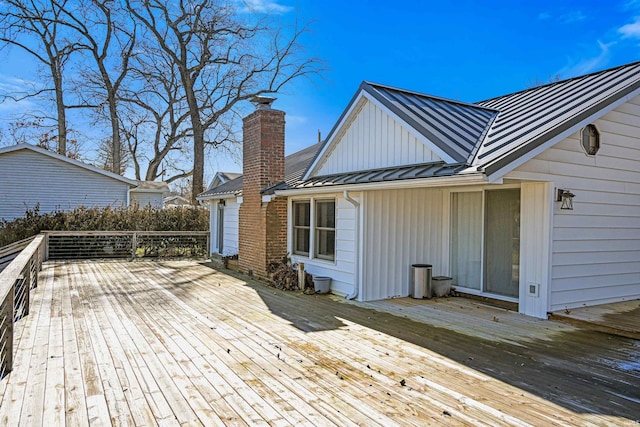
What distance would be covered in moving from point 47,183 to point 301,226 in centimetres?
1332

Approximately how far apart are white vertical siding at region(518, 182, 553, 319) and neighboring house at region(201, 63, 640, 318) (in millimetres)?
15

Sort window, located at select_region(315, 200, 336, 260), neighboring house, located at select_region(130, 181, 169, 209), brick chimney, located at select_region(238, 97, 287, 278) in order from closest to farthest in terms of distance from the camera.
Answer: window, located at select_region(315, 200, 336, 260), brick chimney, located at select_region(238, 97, 287, 278), neighboring house, located at select_region(130, 181, 169, 209)

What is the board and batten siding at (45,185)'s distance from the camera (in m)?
16.7

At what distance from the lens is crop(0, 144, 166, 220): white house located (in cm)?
1666

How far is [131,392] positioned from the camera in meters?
3.67

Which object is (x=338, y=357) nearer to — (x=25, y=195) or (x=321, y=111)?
(x=25, y=195)

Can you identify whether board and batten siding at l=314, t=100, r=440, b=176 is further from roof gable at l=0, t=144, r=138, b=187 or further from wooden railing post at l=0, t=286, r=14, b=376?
roof gable at l=0, t=144, r=138, b=187

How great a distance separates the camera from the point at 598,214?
22.8ft

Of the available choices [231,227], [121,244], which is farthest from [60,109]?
[231,227]

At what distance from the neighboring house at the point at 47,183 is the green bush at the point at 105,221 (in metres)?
2.08

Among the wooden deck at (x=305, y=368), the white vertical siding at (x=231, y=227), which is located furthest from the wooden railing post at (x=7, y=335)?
the white vertical siding at (x=231, y=227)

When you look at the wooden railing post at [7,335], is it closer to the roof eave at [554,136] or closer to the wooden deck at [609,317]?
the roof eave at [554,136]

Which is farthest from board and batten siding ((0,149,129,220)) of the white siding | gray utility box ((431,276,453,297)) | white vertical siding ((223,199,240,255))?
gray utility box ((431,276,453,297))

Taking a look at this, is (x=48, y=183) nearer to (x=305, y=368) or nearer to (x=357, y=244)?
(x=357, y=244)
